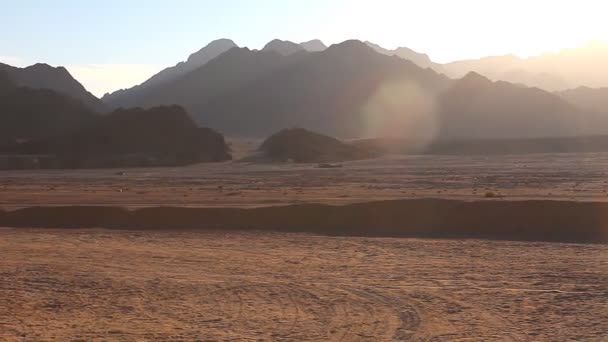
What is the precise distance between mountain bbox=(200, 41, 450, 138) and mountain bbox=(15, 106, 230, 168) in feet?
185

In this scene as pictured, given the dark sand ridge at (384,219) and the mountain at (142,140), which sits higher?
the mountain at (142,140)

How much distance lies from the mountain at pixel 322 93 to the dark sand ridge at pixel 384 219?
12325 cm

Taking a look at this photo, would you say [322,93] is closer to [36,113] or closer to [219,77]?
[219,77]

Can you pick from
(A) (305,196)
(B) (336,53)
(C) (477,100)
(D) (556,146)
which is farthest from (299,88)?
(A) (305,196)

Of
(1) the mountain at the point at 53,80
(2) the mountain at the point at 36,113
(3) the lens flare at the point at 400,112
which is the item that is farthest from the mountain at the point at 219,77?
(2) the mountain at the point at 36,113

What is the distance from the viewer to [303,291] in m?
14.3

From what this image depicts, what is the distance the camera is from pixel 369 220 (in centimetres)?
2594

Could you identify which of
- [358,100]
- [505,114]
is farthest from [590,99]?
[358,100]

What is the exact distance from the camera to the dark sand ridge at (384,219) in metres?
23.9

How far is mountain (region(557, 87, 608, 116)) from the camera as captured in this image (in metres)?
155

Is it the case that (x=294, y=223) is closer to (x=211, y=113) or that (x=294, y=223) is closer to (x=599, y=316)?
(x=599, y=316)

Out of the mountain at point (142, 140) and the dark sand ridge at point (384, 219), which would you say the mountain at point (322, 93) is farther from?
the dark sand ridge at point (384, 219)

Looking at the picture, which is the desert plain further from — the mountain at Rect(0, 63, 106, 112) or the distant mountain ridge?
the mountain at Rect(0, 63, 106, 112)

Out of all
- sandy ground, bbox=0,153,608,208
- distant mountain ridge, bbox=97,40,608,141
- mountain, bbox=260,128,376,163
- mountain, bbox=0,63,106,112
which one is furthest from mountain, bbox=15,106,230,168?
mountain, bbox=0,63,106,112
